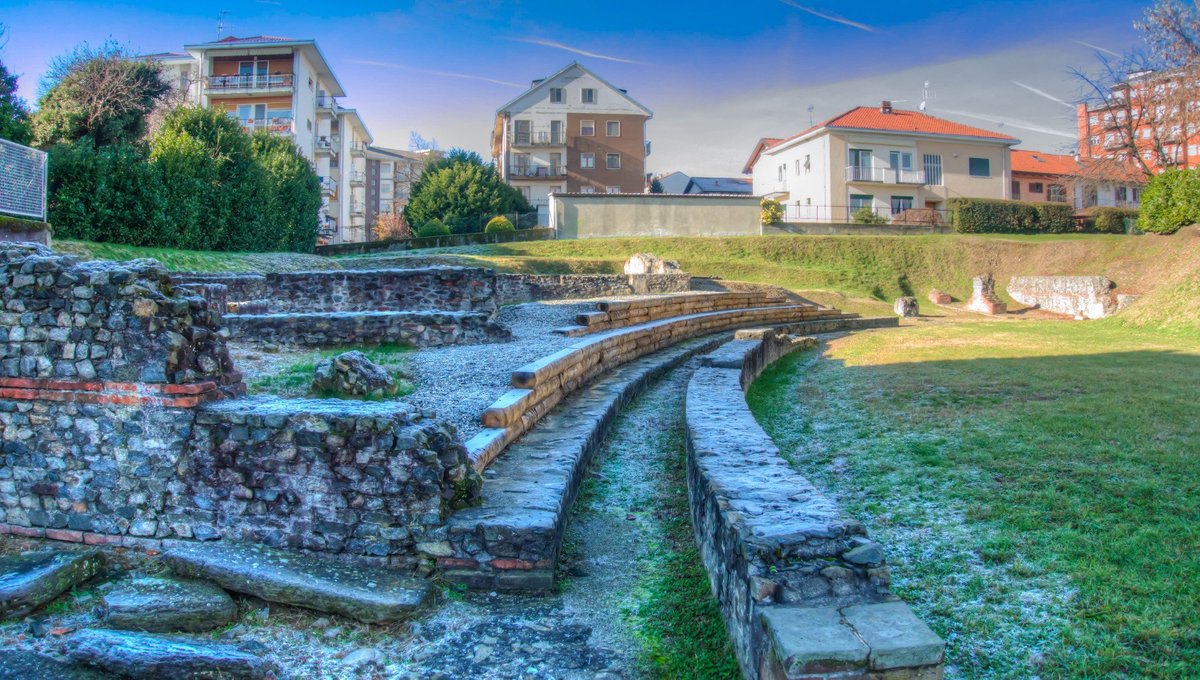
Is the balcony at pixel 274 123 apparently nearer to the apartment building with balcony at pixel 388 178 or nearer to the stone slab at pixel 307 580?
the apartment building with balcony at pixel 388 178

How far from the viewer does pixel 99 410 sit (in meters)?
3.82

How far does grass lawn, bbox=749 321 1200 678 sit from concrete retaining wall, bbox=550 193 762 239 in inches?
890

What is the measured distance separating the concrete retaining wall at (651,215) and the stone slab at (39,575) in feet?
90.4

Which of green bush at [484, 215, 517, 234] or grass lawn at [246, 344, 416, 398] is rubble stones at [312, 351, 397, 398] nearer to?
grass lawn at [246, 344, 416, 398]

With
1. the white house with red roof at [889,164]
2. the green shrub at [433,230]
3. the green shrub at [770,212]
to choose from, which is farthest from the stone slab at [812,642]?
the white house with red roof at [889,164]

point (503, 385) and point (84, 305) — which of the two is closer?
point (84, 305)

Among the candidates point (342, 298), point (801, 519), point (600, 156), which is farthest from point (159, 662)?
point (600, 156)

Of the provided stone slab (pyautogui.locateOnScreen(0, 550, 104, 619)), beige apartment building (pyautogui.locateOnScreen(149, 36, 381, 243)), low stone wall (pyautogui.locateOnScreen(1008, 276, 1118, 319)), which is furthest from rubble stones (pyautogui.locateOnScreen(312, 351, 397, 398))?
beige apartment building (pyautogui.locateOnScreen(149, 36, 381, 243))

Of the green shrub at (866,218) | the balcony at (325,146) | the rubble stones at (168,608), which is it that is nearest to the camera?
the rubble stones at (168,608)

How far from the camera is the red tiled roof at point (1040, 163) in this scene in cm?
4862

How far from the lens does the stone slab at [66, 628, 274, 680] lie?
2.61 metres

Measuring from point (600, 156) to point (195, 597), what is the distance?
45.7m

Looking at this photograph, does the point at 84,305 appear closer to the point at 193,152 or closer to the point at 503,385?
the point at 503,385

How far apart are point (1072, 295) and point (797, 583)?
79.9 feet
